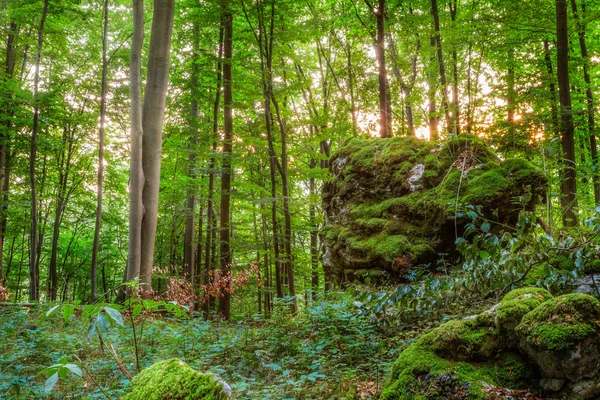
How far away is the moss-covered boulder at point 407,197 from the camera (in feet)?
18.9

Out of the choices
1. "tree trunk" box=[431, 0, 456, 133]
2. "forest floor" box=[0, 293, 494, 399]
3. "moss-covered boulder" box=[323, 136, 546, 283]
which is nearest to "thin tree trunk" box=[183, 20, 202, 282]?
"forest floor" box=[0, 293, 494, 399]

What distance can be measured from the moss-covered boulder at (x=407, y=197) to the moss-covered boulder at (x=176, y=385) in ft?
14.2

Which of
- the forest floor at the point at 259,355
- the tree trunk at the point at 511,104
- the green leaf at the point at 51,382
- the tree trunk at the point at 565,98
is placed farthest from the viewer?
the tree trunk at the point at 511,104

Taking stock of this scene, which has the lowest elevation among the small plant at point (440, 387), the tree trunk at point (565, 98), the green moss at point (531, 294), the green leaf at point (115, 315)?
the small plant at point (440, 387)

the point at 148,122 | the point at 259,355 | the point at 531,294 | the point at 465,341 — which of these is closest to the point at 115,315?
the point at 465,341

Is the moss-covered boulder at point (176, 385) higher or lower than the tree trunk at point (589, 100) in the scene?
lower

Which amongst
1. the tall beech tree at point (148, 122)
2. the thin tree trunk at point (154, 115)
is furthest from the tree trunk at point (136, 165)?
the thin tree trunk at point (154, 115)

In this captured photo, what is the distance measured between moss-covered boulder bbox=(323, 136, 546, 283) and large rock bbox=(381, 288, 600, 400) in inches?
107

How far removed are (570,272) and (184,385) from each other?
4.05 m

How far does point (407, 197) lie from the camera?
6812mm

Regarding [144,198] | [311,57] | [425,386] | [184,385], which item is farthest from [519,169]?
[311,57]

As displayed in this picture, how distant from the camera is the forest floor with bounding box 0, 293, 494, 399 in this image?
11.0ft

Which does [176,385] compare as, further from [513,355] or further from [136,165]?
[136,165]

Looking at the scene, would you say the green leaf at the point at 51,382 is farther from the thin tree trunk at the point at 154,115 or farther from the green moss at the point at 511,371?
the thin tree trunk at the point at 154,115
